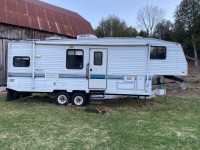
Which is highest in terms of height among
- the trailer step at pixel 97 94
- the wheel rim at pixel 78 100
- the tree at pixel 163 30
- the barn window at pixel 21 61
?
the tree at pixel 163 30

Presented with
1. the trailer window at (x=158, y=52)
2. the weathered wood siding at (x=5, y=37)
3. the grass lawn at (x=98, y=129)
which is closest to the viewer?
the grass lawn at (x=98, y=129)

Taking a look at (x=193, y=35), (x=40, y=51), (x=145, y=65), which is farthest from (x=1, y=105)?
(x=193, y=35)

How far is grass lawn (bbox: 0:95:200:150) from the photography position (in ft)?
13.3

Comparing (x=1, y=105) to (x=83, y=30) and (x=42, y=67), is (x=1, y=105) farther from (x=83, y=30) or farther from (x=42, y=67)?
(x=83, y=30)

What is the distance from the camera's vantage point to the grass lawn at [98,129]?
405cm

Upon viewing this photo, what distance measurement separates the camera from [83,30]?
21.0 meters

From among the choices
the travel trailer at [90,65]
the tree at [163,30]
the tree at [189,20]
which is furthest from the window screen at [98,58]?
the tree at [163,30]

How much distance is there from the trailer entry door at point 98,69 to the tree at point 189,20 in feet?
65.7

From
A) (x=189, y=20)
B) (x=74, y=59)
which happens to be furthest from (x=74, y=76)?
(x=189, y=20)

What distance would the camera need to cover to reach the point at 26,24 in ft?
49.2

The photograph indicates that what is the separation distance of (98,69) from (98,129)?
123 inches

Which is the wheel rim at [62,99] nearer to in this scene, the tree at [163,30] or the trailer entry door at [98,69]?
the trailer entry door at [98,69]

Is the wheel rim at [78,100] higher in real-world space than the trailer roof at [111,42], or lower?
lower

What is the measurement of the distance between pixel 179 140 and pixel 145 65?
3.67 metres
